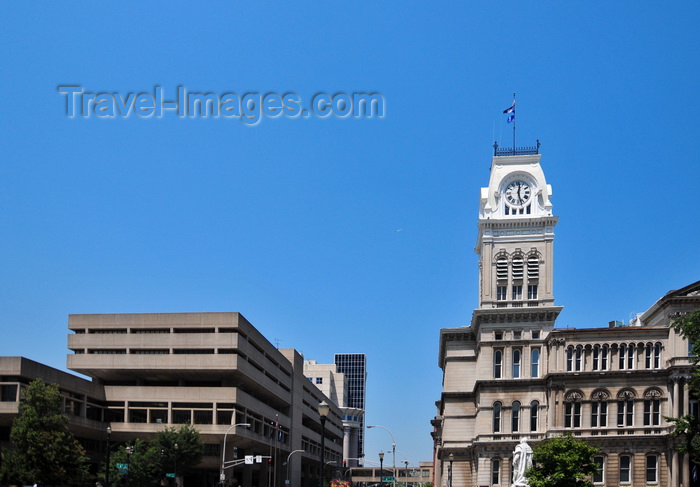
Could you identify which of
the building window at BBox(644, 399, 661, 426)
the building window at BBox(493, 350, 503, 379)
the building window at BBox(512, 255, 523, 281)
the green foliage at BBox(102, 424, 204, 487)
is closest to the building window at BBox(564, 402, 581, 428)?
the building window at BBox(644, 399, 661, 426)

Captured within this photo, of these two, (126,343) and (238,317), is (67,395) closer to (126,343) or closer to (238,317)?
(126,343)

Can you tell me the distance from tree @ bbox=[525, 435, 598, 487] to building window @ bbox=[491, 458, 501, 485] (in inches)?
605

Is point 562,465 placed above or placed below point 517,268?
below

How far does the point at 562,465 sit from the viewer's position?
243 ft

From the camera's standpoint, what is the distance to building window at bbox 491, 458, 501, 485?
91.0 m

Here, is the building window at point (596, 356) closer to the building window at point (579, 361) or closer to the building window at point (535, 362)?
the building window at point (579, 361)

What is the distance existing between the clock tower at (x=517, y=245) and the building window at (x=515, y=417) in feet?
28.3

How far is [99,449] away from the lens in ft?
331

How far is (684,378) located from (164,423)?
54319mm

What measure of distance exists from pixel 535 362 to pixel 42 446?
49772 mm

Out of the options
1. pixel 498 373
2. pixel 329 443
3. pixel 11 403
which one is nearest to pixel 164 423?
pixel 11 403

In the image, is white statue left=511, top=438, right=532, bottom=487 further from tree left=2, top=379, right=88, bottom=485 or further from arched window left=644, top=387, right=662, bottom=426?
tree left=2, top=379, right=88, bottom=485

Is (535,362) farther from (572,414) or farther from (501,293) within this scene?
(501,293)

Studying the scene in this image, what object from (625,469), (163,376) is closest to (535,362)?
(625,469)
